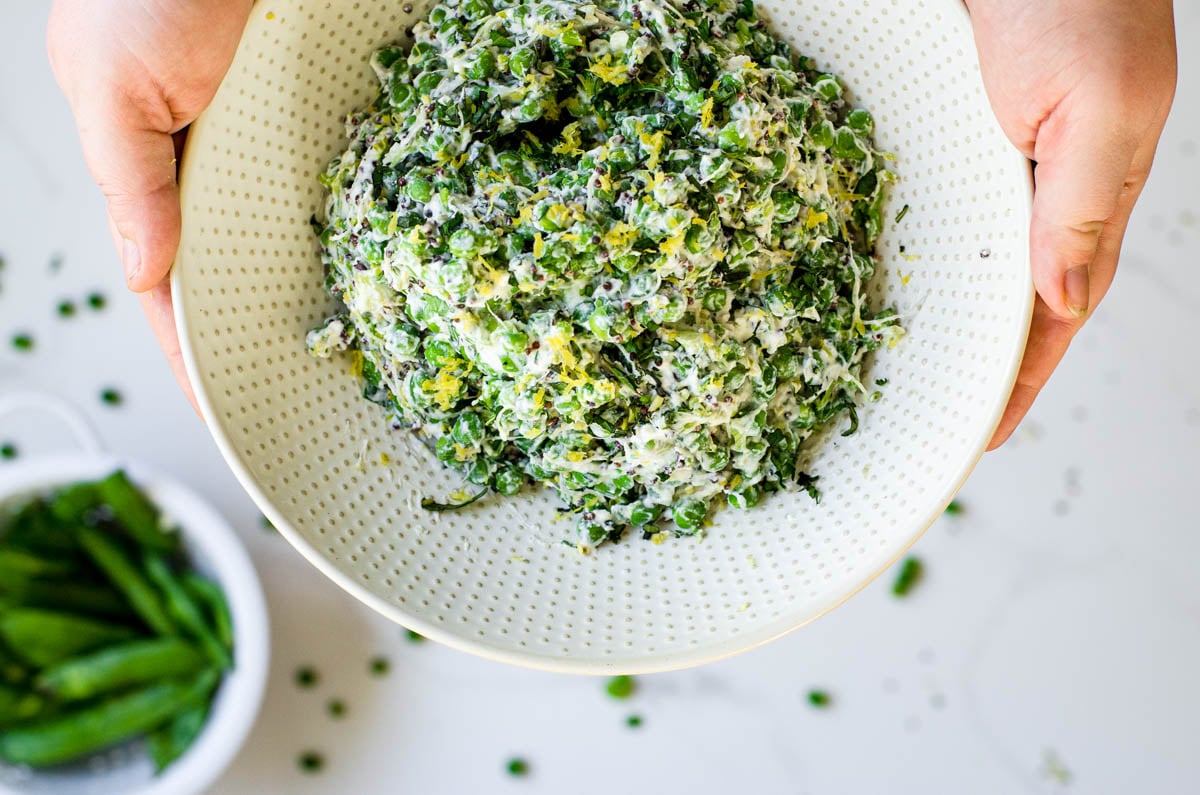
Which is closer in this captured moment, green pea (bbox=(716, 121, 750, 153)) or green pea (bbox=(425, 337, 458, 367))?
green pea (bbox=(716, 121, 750, 153))

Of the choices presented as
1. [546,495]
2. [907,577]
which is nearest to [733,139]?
[546,495]

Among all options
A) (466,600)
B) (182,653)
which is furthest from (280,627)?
(466,600)

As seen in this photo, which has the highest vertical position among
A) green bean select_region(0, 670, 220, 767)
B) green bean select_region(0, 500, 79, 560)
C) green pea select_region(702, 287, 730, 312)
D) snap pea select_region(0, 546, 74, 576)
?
green pea select_region(702, 287, 730, 312)

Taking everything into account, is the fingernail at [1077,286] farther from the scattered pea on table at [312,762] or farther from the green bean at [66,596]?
the green bean at [66,596]

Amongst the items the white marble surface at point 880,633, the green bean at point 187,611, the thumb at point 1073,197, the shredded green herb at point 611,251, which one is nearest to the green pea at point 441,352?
the shredded green herb at point 611,251

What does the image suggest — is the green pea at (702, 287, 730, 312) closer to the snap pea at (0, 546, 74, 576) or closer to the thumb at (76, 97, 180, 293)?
the thumb at (76, 97, 180, 293)

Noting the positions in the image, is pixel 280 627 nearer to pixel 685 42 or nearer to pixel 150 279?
pixel 150 279

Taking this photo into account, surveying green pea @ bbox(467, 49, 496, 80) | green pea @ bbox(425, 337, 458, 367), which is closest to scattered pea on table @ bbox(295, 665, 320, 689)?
green pea @ bbox(425, 337, 458, 367)
